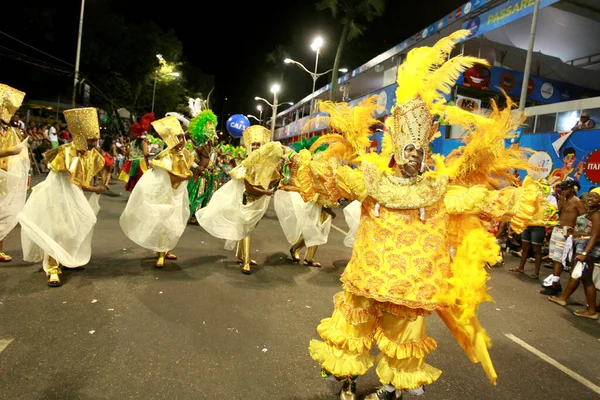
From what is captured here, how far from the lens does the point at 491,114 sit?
2.84m

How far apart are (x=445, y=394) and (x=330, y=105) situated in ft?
7.87

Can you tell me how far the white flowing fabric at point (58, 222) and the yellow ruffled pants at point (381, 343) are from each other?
3.41 m

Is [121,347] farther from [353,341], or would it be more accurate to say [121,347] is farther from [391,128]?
[391,128]

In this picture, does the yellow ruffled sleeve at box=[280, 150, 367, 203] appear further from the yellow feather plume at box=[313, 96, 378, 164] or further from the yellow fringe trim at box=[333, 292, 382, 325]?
the yellow fringe trim at box=[333, 292, 382, 325]

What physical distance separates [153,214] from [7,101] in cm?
221

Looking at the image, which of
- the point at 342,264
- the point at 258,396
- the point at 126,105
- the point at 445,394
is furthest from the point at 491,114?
the point at 126,105

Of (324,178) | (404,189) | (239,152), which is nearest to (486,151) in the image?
(404,189)

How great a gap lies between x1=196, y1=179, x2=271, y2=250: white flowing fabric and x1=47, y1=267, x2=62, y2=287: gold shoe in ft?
6.04

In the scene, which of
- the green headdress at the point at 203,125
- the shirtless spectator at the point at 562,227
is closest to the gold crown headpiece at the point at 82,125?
the green headdress at the point at 203,125

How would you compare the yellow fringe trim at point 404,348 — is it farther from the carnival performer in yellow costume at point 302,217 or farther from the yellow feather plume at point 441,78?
the carnival performer in yellow costume at point 302,217

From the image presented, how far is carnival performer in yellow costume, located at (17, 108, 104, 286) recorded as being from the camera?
4.47 m

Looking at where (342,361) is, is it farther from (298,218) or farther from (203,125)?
(203,125)

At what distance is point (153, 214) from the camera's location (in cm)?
533

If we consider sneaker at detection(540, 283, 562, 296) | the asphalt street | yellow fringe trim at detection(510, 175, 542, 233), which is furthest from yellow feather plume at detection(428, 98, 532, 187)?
sneaker at detection(540, 283, 562, 296)
